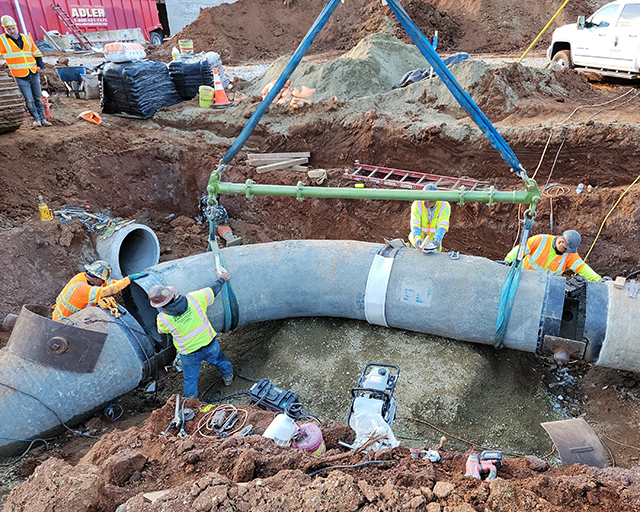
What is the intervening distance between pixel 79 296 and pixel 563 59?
41.2 ft

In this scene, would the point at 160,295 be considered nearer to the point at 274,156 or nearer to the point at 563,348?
the point at 563,348

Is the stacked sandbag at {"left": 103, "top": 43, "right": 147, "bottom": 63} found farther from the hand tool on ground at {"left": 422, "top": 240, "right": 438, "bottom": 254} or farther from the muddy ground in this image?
the hand tool on ground at {"left": 422, "top": 240, "right": 438, "bottom": 254}

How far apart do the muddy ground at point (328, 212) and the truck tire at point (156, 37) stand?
12.6 m

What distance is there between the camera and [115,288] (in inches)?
207

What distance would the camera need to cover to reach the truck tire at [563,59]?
39.9 ft

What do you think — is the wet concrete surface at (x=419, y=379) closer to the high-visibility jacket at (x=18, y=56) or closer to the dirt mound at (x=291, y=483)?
the dirt mound at (x=291, y=483)

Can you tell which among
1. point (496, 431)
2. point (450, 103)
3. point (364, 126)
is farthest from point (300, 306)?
point (450, 103)

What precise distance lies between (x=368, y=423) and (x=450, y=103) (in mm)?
7878

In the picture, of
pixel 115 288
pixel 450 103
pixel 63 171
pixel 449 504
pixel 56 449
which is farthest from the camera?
pixel 450 103

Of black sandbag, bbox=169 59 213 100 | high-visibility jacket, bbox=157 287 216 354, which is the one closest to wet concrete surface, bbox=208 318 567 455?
high-visibility jacket, bbox=157 287 216 354

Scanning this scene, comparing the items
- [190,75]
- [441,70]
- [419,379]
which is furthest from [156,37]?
[419,379]

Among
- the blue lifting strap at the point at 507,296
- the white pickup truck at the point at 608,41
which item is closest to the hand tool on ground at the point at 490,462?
the blue lifting strap at the point at 507,296

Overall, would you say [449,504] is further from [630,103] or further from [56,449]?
[630,103]

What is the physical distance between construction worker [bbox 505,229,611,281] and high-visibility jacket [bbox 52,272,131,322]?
4.55m
